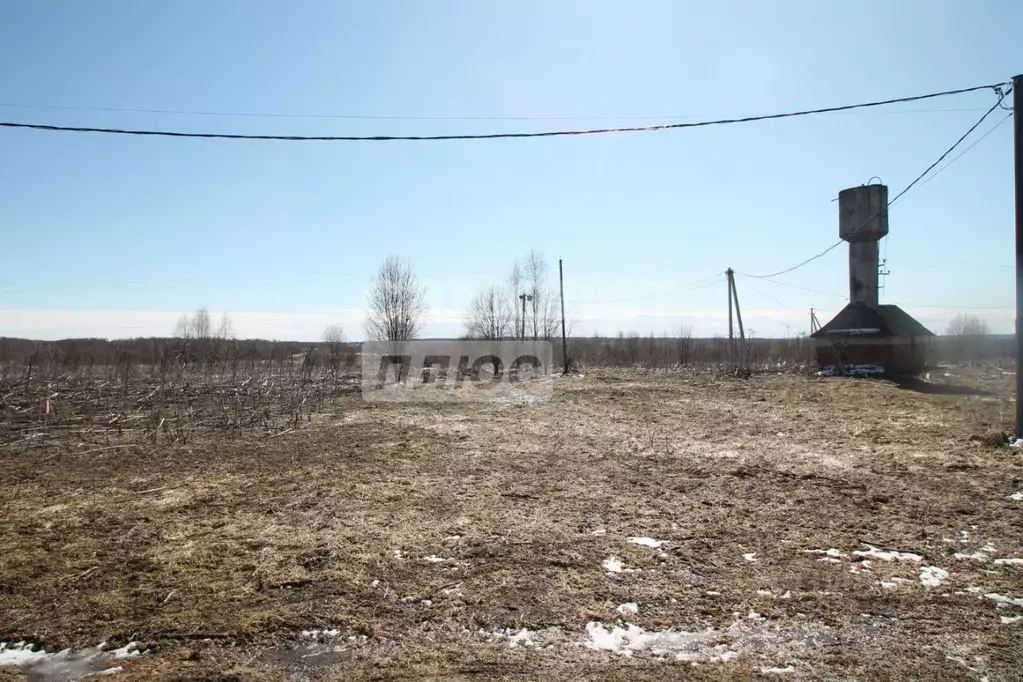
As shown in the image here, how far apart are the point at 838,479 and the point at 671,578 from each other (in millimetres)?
3111

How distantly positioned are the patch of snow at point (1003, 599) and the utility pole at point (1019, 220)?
16.9ft

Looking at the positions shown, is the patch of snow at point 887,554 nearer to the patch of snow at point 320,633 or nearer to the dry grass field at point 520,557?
the dry grass field at point 520,557

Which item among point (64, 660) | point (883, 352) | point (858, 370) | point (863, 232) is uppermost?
point (863, 232)

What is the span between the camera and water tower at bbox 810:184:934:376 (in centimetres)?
1878

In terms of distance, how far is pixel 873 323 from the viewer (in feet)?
63.0

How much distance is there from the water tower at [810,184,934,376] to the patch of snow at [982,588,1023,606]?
17.8m

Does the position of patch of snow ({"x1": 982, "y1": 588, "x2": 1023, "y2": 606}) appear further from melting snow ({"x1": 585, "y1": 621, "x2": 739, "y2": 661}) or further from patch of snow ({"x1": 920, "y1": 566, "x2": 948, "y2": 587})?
melting snow ({"x1": 585, "y1": 621, "x2": 739, "y2": 661})

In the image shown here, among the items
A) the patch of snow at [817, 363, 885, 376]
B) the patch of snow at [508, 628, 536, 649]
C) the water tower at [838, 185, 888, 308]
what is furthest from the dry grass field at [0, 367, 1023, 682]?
the water tower at [838, 185, 888, 308]

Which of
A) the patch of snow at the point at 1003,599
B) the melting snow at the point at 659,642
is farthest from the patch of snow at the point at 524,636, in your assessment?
the patch of snow at the point at 1003,599

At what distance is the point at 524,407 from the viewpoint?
478 inches

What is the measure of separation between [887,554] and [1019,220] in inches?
226

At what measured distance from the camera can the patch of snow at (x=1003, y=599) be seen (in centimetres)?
282

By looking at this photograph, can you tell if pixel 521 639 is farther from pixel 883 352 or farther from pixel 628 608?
pixel 883 352

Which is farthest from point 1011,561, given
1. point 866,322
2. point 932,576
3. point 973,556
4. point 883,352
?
point 866,322
